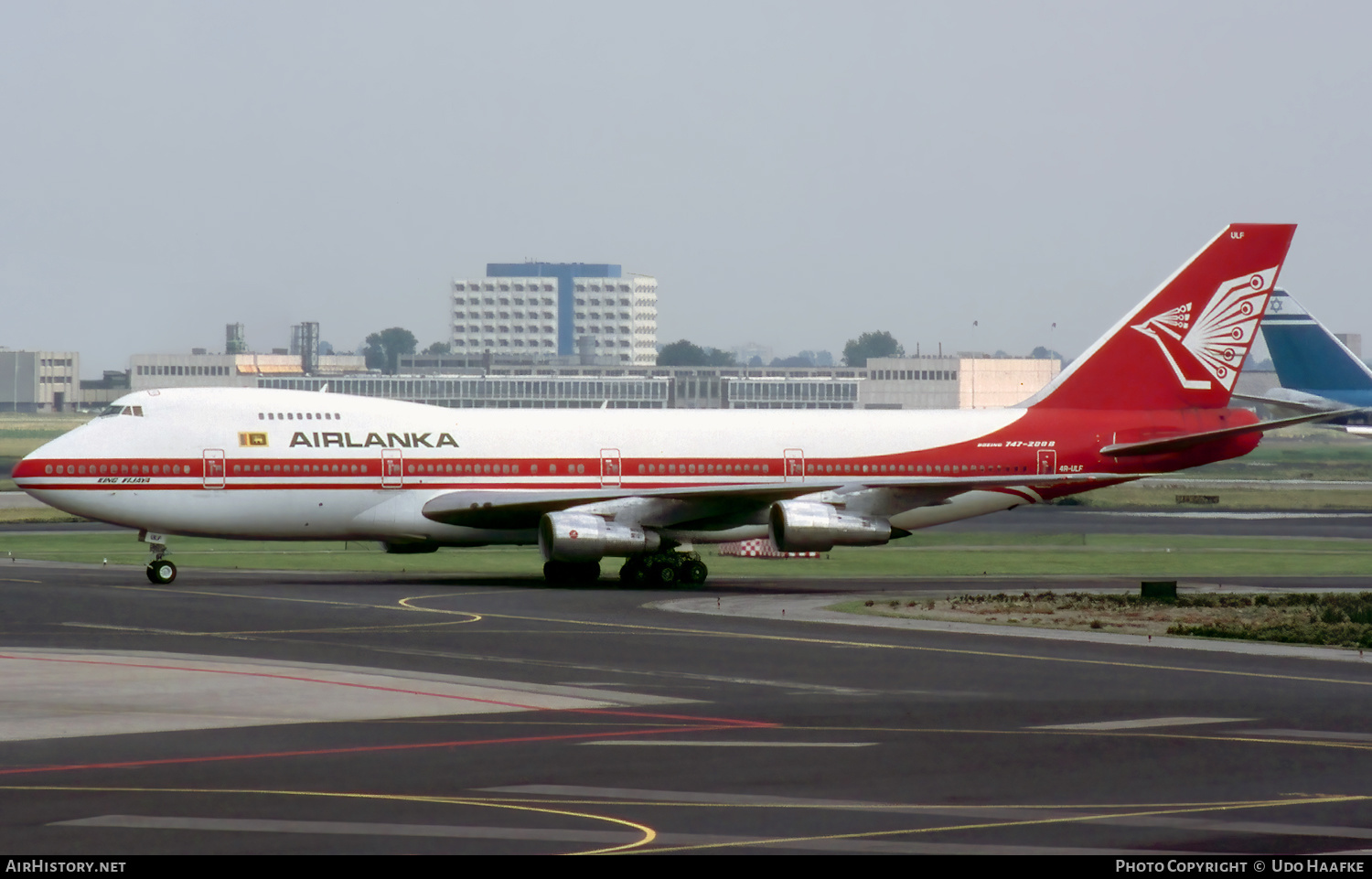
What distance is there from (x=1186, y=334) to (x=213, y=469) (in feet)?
88.6

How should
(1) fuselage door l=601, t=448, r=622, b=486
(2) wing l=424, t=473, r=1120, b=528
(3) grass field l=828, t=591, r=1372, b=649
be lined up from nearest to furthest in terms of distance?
1. (3) grass field l=828, t=591, r=1372, b=649
2. (2) wing l=424, t=473, r=1120, b=528
3. (1) fuselage door l=601, t=448, r=622, b=486

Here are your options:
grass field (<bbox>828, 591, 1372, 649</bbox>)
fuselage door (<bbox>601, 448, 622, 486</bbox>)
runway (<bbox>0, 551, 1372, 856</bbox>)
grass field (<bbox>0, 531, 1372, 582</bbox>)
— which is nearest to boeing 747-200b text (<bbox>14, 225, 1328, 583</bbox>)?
fuselage door (<bbox>601, 448, 622, 486</bbox>)

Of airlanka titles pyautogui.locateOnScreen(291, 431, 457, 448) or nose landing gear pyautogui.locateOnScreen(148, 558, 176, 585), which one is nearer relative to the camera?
nose landing gear pyautogui.locateOnScreen(148, 558, 176, 585)

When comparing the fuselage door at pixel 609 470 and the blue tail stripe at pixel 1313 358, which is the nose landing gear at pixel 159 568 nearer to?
the fuselage door at pixel 609 470

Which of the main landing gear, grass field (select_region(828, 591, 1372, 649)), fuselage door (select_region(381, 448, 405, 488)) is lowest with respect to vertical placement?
grass field (select_region(828, 591, 1372, 649))

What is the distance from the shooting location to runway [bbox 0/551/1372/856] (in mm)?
14938

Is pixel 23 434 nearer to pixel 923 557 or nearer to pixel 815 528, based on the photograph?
pixel 923 557

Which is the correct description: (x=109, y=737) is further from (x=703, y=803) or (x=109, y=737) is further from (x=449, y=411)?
(x=449, y=411)

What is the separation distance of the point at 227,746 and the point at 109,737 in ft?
5.37

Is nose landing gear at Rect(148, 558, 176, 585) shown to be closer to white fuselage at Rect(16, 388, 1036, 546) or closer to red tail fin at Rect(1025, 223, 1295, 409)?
white fuselage at Rect(16, 388, 1036, 546)

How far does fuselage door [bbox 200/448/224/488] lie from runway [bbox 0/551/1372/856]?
8692 mm

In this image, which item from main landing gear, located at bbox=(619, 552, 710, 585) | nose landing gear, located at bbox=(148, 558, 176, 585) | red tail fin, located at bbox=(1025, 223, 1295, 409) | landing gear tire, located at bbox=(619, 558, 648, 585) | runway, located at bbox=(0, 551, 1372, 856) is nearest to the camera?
runway, located at bbox=(0, 551, 1372, 856)

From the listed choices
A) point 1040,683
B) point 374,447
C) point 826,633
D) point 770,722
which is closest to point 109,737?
point 770,722

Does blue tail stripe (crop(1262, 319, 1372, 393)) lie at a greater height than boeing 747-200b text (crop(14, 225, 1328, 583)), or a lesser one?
greater
